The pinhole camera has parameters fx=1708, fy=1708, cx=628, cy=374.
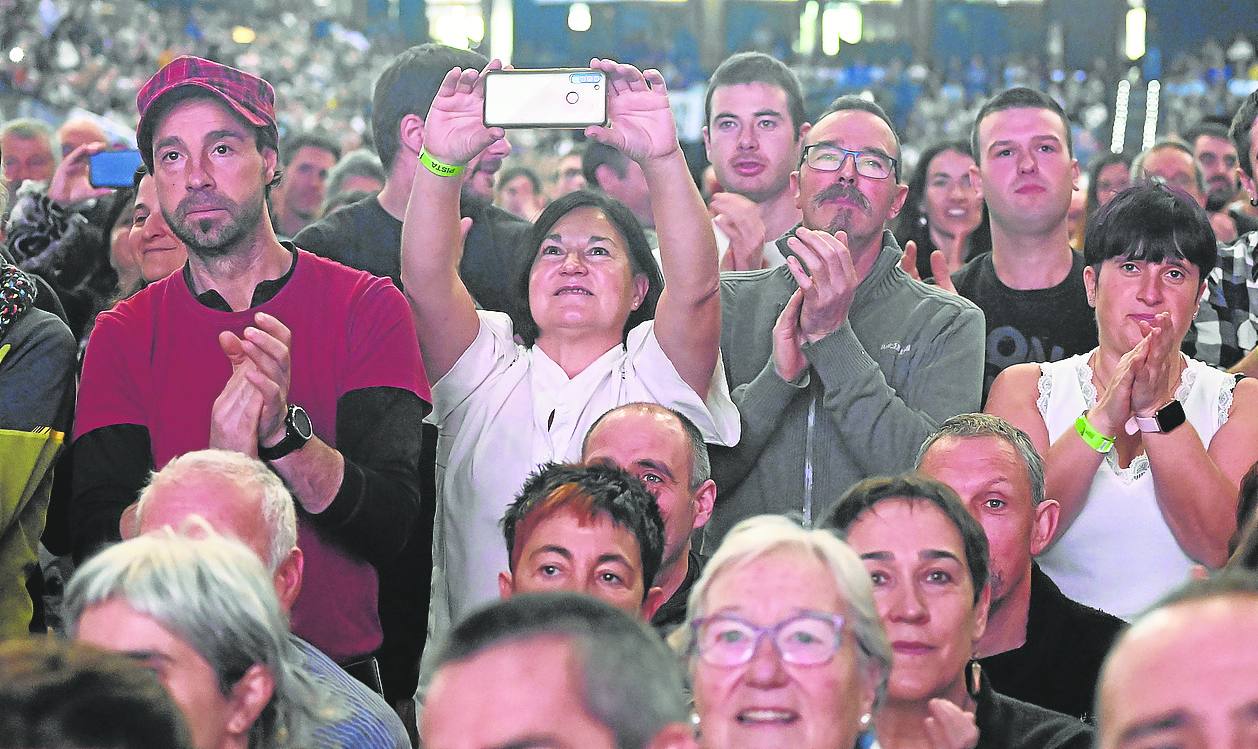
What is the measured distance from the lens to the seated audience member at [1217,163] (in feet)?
21.4

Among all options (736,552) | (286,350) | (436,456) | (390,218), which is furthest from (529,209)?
(736,552)

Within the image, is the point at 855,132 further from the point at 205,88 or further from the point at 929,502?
the point at 205,88

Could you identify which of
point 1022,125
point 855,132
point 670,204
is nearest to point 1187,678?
point 670,204

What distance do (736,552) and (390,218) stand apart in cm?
198

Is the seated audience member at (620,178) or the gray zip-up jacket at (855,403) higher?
the seated audience member at (620,178)

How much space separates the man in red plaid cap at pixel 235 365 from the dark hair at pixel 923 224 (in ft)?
7.63

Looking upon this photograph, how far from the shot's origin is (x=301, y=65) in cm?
2111

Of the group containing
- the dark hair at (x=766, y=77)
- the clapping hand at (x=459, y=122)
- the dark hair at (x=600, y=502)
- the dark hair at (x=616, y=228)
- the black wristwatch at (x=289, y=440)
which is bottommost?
the dark hair at (x=600, y=502)

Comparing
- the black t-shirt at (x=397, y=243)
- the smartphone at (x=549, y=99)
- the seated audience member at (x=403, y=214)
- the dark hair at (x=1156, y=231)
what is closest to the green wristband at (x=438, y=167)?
the smartphone at (x=549, y=99)

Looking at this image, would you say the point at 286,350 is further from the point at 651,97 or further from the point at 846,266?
the point at 846,266

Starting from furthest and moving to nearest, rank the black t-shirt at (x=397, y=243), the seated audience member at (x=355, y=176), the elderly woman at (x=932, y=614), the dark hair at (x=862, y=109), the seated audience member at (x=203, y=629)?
1. the seated audience member at (x=355, y=176)
2. the black t-shirt at (x=397, y=243)
3. the dark hair at (x=862, y=109)
4. the elderly woman at (x=932, y=614)
5. the seated audience member at (x=203, y=629)

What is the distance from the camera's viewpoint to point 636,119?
130 inches

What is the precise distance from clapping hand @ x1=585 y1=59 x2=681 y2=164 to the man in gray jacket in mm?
342

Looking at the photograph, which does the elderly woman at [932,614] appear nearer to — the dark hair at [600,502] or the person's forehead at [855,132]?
the dark hair at [600,502]
